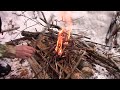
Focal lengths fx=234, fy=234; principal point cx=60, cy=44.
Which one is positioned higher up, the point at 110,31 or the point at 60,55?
the point at 110,31

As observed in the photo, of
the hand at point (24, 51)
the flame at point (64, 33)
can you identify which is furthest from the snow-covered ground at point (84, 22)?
the hand at point (24, 51)

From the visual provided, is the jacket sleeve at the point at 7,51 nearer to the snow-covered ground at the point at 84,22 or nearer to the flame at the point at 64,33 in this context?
the snow-covered ground at the point at 84,22

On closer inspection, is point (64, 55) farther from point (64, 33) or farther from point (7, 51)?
point (7, 51)

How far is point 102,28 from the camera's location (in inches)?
139

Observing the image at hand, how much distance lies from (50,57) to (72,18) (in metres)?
0.68

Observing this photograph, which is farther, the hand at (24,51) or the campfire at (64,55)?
the hand at (24,51)

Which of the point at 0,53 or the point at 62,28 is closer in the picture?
the point at 0,53

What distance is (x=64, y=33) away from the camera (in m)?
3.50

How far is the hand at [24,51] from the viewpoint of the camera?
11.2ft

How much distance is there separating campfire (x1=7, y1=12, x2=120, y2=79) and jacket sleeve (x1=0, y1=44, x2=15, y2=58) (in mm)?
146

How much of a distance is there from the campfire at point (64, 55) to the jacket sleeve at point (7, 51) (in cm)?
15
